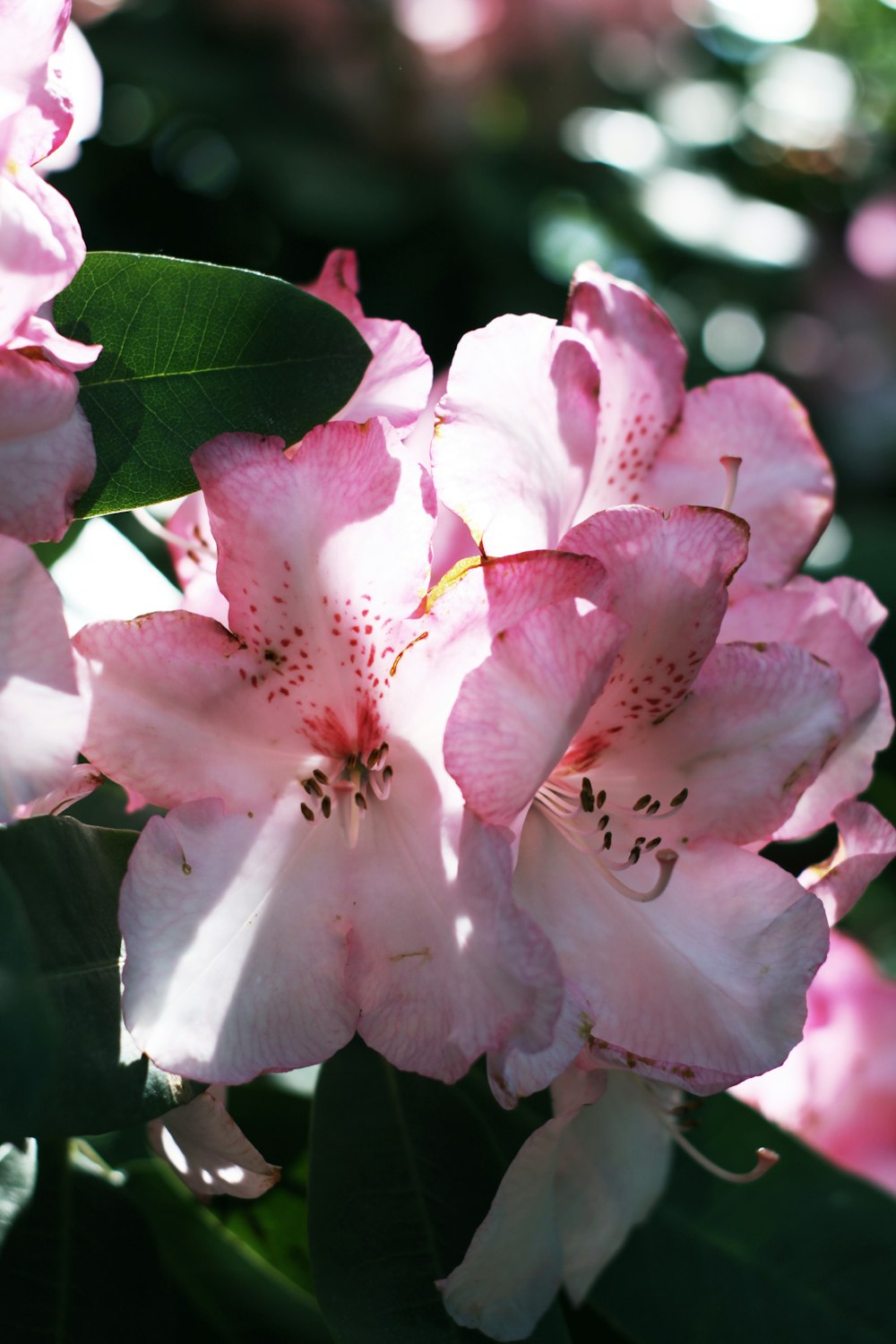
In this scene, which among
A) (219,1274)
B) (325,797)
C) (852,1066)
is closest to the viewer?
(325,797)

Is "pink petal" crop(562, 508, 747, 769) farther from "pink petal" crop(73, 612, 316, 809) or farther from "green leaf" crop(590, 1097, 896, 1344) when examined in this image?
"green leaf" crop(590, 1097, 896, 1344)

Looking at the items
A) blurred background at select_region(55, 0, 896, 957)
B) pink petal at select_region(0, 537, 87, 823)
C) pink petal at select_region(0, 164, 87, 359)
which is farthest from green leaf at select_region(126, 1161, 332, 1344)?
blurred background at select_region(55, 0, 896, 957)

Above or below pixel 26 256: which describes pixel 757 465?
below

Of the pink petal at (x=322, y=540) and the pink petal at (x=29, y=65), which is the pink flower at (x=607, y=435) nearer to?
the pink petal at (x=322, y=540)

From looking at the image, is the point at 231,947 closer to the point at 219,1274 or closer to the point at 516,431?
the point at 516,431

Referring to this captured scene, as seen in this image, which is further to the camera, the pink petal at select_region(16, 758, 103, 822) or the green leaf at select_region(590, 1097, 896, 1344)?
the green leaf at select_region(590, 1097, 896, 1344)

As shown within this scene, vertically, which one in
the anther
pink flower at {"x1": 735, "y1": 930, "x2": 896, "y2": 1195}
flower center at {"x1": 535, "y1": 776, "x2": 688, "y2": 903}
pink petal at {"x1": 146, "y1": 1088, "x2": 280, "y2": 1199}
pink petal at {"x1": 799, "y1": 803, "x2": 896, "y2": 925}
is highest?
the anther

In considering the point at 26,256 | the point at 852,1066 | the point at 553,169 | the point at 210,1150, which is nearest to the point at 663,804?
the point at 210,1150

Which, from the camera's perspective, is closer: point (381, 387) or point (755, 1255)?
point (381, 387)

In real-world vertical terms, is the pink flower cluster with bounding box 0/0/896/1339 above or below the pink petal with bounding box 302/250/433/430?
below
